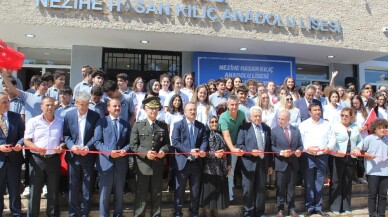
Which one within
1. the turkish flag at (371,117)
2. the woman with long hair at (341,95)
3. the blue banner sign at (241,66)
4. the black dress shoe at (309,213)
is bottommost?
the black dress shoe at (309,213)

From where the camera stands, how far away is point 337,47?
984cm

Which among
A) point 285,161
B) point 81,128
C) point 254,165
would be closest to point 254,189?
point 254,165

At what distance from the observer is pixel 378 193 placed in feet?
17.3

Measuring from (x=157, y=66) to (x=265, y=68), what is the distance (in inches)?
142

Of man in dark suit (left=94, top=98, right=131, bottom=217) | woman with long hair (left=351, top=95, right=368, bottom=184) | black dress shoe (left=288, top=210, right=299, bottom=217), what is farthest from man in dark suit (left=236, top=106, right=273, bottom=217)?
woman with long hair (left=351, top=95, right=368, bottom=184)

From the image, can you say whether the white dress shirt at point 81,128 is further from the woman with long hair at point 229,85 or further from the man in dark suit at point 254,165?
the woman with long hair at point 229,85

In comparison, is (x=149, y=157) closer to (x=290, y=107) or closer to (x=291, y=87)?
(x=290, y=107)

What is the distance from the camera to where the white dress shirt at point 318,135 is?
5.37m

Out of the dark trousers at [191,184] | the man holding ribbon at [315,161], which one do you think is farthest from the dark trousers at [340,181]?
the dark trousers at [191,184]

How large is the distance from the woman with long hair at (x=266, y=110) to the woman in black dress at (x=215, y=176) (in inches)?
51.3

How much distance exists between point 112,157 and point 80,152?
441 millimetres

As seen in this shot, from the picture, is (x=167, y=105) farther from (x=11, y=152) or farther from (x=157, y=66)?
(x=157, y=66)

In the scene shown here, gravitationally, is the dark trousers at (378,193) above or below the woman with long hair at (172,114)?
below

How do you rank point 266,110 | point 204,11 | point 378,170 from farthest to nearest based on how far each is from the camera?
point 204,11 → point 266,110 → point 378,170
